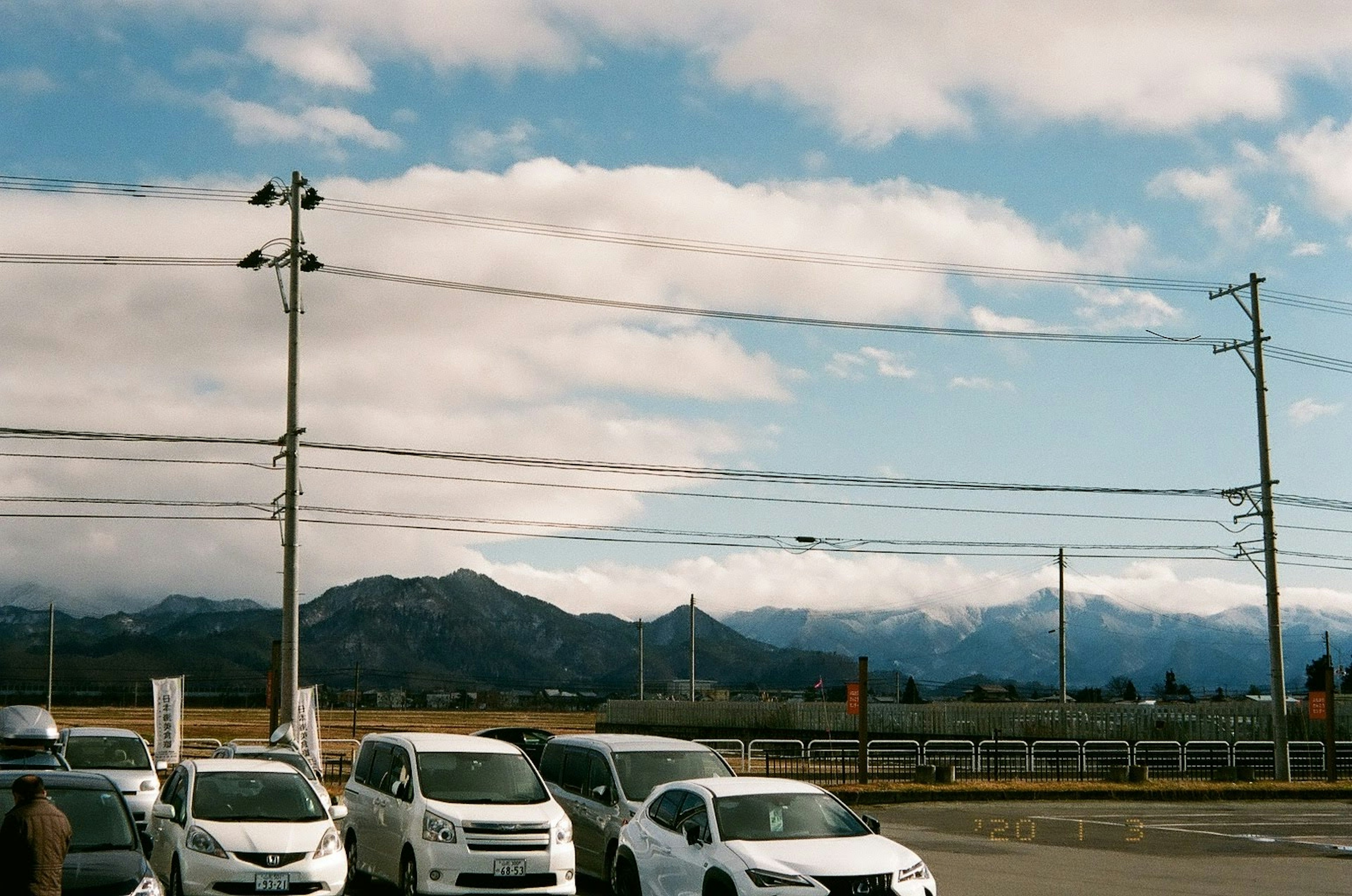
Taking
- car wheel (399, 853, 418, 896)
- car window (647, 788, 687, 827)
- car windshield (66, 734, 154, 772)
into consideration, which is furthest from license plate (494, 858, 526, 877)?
car windshield (66, 734, 154, 772)

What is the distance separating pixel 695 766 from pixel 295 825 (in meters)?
5.75

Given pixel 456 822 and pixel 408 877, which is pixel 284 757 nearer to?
pixel 408 877

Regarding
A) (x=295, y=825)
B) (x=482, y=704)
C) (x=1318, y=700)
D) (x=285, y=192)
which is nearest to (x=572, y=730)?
(x=1318, y=700)

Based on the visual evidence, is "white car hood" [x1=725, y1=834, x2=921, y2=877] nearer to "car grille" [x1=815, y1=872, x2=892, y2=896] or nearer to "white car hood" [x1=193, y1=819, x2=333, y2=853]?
"car grille" [x1=815, y1=872, x2=892, y2=896]

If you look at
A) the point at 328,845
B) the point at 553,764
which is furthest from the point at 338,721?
the point at 328,845

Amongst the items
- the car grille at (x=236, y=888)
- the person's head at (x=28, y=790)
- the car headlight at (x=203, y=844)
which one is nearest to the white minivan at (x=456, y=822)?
the car grille at (x=236, y=888)

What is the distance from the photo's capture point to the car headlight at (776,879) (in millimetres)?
12695

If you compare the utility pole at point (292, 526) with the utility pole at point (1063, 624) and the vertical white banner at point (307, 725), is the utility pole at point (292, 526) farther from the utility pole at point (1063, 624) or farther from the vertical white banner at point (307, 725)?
the utility pole at point (1063, 624)

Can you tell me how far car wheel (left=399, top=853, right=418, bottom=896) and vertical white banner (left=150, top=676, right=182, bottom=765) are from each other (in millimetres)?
21060

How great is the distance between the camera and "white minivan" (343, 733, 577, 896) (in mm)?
15656

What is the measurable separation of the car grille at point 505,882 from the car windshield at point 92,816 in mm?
3765

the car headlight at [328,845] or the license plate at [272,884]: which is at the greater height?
the car headlight at [328,845]

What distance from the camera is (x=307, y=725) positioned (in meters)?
31.0

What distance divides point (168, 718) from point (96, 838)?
953 inches
